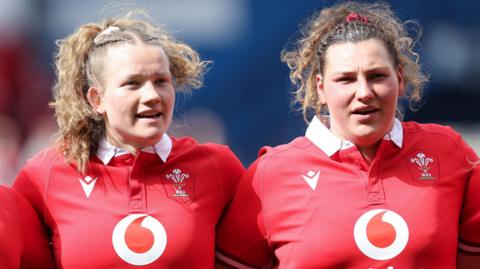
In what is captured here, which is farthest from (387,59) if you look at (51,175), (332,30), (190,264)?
(51,175)

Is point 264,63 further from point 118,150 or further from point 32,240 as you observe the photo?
point 32,240

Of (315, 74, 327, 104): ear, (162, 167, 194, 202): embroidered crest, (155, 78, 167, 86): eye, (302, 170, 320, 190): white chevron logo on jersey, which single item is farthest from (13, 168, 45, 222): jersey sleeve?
(315, 74, 327, 104): ear

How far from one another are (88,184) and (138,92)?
32cm

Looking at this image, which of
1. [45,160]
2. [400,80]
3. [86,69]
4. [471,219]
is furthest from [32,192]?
[471,219]

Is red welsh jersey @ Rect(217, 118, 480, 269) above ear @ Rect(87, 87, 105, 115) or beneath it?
beneath

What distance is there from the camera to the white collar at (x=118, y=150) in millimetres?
2986

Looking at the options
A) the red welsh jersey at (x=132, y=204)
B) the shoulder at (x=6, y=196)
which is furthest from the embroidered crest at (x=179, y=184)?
the shoulder at (x=6, y=196)

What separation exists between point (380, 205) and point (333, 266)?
0.23 metres

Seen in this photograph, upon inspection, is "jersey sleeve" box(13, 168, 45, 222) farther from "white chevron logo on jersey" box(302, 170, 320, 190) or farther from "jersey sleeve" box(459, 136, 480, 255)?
"jersey sleeve" box(459, 136, 480, 255)

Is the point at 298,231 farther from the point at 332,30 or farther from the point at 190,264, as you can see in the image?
the point at 332,30

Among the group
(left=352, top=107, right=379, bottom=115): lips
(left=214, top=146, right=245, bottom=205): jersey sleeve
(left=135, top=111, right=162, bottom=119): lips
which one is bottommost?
(left=214, top=146, right=245, bottom=205): jersey sleeve

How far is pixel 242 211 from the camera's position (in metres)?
3.01

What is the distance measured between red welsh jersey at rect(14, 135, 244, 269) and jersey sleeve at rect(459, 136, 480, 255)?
2.41 feet

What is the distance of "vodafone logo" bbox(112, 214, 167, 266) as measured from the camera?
282cm
